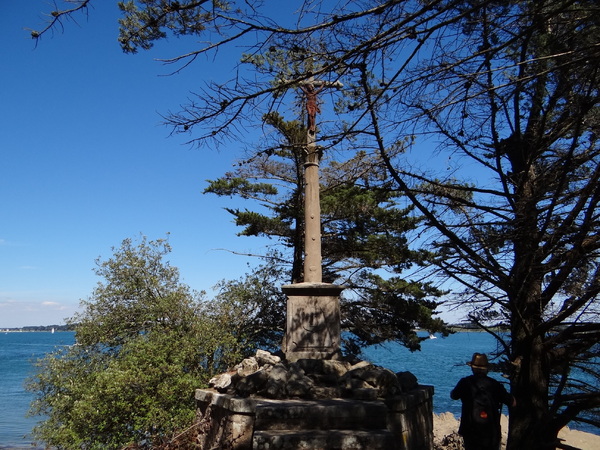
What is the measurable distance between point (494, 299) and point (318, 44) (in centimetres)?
300

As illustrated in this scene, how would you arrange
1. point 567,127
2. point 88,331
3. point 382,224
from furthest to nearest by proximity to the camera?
point 382,224 → point 88,331 → point 567,127

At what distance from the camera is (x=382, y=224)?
1294 centimetres

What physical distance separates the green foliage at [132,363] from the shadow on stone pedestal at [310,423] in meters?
1.96

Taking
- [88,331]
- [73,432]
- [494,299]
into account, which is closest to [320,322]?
[494,299]

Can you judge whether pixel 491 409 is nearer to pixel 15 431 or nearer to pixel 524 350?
pixel 524 350

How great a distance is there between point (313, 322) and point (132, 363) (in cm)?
372

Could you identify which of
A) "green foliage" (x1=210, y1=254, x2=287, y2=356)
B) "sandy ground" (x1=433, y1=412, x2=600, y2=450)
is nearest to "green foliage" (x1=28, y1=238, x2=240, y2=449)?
"green foliage" (x1=210, y1=254, x2=287, y2=356)

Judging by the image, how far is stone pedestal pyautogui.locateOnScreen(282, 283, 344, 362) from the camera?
6184 millimetres

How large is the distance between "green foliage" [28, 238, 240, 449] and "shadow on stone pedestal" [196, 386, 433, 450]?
1.96 m

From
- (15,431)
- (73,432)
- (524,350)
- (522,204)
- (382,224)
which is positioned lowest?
(15,431)

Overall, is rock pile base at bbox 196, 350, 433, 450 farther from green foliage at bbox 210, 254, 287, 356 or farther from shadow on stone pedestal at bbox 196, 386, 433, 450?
green foliage at bbox 210, 254, 287, 356

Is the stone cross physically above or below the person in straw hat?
above

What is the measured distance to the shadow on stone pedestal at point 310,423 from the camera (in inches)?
155

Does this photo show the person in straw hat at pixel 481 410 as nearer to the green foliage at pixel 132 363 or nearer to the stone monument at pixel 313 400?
the stone monument at pixel 313 400
